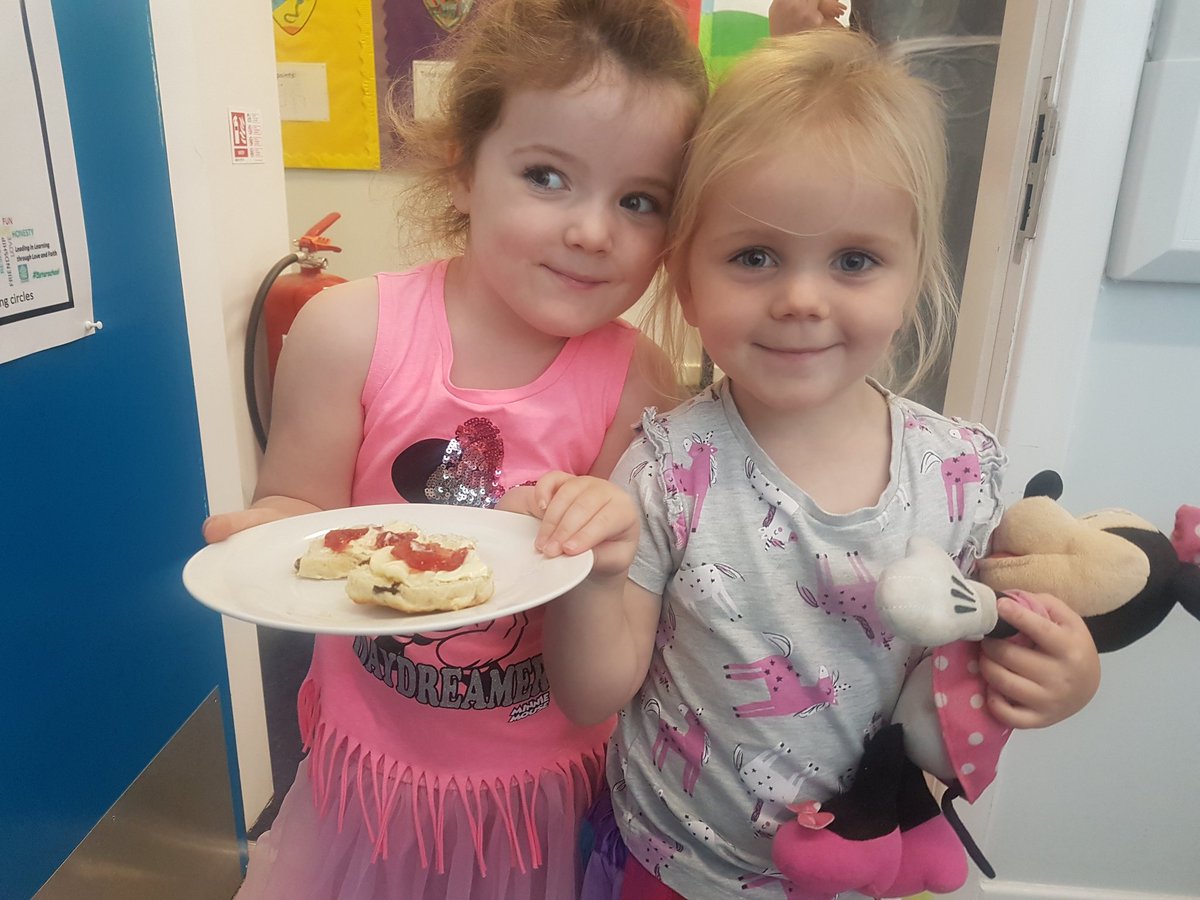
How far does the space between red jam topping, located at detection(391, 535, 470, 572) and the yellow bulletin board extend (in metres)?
2.40

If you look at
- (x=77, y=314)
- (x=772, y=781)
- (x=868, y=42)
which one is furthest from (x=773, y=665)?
(x=77, y=314)

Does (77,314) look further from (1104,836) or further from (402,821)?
(1104,836)

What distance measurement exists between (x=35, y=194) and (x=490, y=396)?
19.8 inches

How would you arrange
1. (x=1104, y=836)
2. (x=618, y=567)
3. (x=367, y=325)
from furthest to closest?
1. (x=1104, y=836)
2. (x=367, y=325)
3. (x=618, y=567)

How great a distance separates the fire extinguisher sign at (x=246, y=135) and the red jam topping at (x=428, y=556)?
1.35m

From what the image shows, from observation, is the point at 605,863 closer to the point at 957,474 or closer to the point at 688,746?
the point at 688,746

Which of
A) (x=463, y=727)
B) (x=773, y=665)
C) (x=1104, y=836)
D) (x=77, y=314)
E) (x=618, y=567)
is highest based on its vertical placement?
(x=77, y=314)

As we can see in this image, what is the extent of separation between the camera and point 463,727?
815 mm

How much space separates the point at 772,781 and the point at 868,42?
681 mm

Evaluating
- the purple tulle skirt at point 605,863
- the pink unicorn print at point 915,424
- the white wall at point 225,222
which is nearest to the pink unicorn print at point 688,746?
the purple tulle skirt at point 605,863

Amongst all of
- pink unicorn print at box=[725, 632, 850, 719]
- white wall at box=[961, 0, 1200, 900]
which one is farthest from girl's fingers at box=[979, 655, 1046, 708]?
white wall at box=[961, 0, 1200, 900]

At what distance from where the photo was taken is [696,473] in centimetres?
76

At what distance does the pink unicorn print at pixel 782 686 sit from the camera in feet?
2.42

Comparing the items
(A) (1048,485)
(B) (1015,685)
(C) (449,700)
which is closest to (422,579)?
(C) (449,700)
